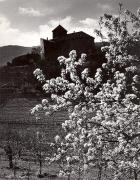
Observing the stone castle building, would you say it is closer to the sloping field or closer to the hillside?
the sloping field

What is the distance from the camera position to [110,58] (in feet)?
49.0

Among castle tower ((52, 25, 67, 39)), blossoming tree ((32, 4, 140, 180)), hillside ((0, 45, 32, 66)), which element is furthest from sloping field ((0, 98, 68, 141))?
hillside ((0, 45, 32, 66))

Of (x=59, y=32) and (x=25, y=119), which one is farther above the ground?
(x=59, y=32)

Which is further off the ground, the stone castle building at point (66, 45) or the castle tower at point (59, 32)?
the castle tower at point (59, 32)

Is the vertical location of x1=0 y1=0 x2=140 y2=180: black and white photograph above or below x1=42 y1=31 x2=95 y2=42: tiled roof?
below

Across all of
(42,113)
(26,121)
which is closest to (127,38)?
(26,121)

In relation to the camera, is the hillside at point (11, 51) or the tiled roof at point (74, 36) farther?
the hillside at point (11, 51)

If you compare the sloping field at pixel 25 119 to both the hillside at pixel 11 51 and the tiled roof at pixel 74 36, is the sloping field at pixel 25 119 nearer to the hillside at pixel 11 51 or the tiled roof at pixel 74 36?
the tiled roof at pixel 74 36

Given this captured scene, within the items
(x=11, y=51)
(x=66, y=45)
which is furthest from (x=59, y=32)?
(x=11, y=51)

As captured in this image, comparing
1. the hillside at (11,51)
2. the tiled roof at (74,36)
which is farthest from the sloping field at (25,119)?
the hillside at (11,51)

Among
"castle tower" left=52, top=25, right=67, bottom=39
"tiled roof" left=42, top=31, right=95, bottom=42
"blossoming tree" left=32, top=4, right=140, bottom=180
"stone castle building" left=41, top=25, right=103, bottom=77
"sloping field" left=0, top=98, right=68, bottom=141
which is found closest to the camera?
"blossoming tree" left=32, top=4, right=140, bottom=180

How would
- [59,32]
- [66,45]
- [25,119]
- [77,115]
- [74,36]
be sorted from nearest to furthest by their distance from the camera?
[77,115]
[25,119]
[66,45]
[74,36]
[59,32]

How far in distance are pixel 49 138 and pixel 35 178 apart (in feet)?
42.8

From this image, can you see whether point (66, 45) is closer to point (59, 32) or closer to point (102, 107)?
point (59, 32)
